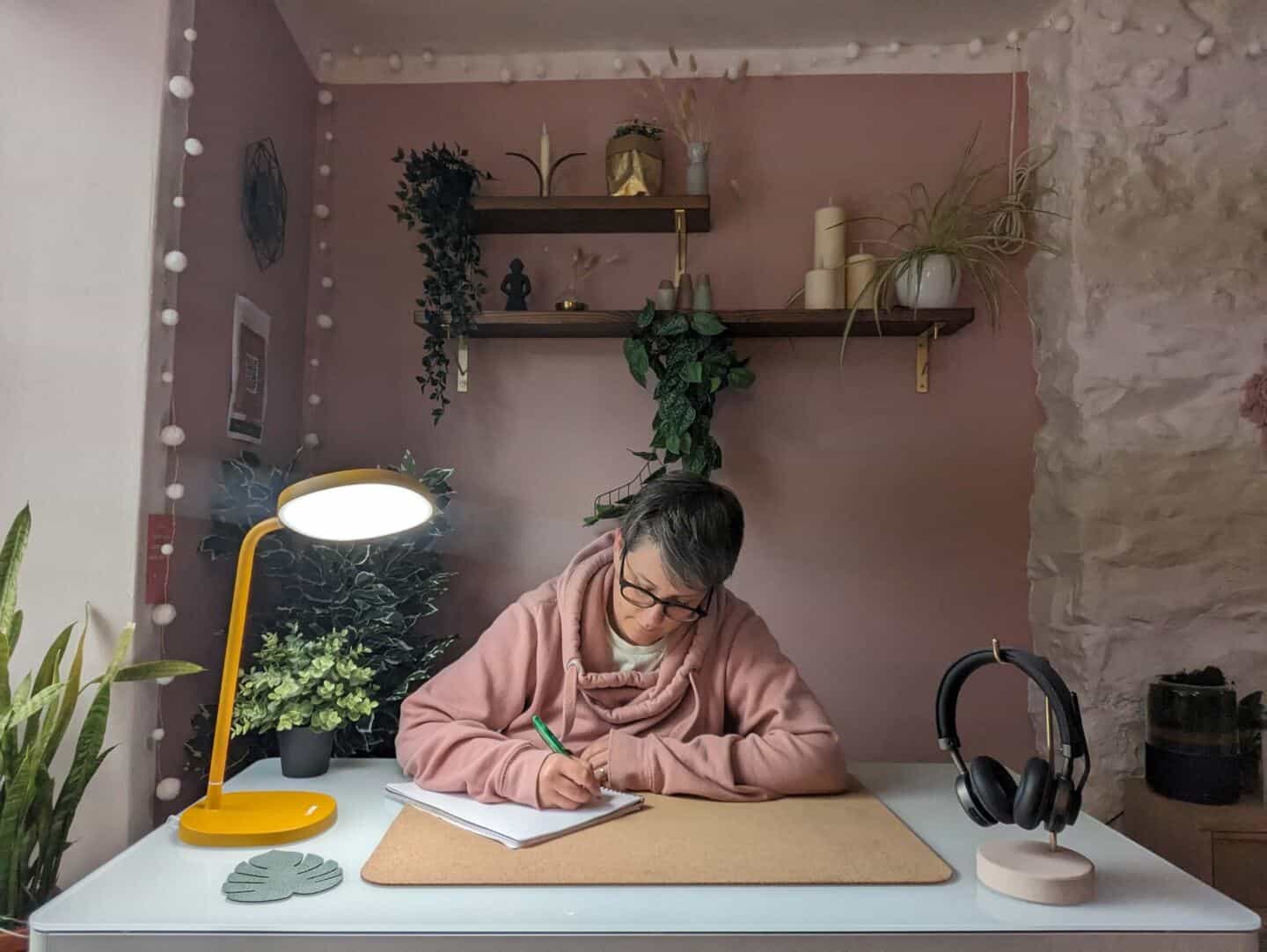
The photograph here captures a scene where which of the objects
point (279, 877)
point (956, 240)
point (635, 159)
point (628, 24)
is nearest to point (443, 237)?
point (635, 159)

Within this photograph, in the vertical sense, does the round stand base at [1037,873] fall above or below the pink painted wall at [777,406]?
below

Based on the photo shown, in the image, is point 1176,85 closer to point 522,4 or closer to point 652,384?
point 652,384

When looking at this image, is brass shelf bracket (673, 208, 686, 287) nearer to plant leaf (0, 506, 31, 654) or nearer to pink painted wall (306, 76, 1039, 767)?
pink painted wall (306, 76, 1039, 767)

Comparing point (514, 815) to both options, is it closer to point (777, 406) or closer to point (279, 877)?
point (279, 877)

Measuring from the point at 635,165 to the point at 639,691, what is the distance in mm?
1386

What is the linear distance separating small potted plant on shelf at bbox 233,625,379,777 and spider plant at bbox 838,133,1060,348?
139 centimetres

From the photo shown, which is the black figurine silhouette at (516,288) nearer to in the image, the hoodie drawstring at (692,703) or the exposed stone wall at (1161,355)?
the hoodie drawstring at (692,703)

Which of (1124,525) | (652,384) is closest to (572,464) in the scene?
(652,384)

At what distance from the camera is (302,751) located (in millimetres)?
1740

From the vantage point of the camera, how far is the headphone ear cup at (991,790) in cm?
128

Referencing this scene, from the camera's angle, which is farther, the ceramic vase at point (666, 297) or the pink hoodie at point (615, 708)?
the ceramic vase at point (666, 297)

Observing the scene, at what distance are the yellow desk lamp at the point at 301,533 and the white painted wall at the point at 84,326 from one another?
0.24 m

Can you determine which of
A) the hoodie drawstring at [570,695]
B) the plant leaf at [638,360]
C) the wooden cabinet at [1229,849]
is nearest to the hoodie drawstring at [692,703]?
the hoodie drawstring at [570,695]

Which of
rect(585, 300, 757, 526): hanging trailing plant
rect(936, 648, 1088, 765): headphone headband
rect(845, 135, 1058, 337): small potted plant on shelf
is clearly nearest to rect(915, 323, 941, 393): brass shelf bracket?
rect(845, 135, 1058, 337): small potted plant on shelf
